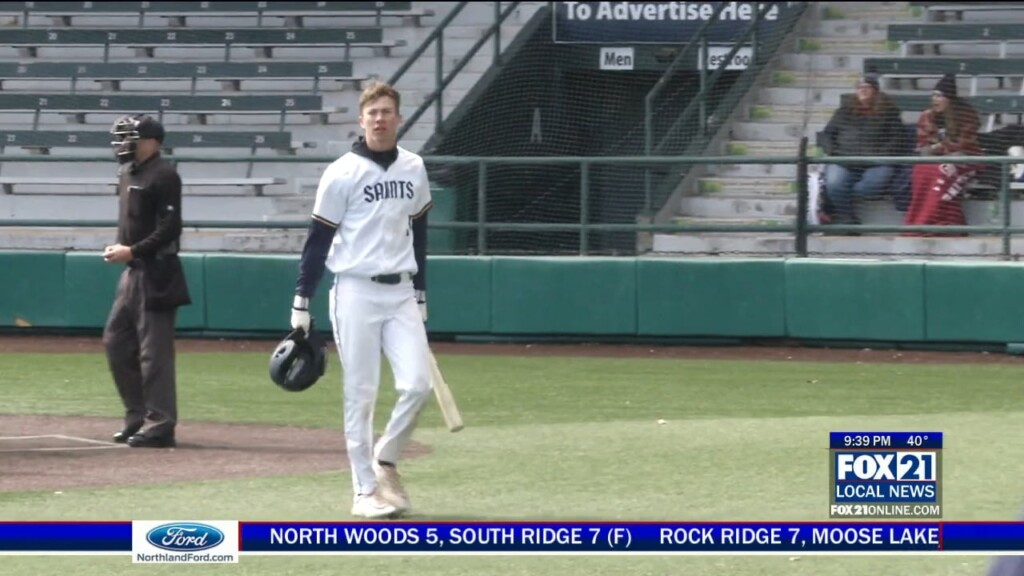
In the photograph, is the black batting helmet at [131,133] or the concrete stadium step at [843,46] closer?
the black batting helmet at [131,133]

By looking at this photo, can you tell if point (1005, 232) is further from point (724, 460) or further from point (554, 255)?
point (724, 460)

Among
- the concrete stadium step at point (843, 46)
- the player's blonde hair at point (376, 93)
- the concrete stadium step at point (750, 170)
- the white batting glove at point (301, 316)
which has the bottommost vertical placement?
the white batting glove at point (301, 316)

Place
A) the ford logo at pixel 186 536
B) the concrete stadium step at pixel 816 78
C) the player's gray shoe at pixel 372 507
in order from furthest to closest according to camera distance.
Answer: the concrete stadium step at pixel 816 78 → the player's gray shoe at pixel 372 507 → the ford logo at pixel 186 536

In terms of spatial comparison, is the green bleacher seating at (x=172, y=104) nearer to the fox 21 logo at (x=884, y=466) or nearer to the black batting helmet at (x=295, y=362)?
the black batting helmet at (x=295, y=362)

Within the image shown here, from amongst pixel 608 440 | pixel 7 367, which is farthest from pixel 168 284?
pixel 7 367

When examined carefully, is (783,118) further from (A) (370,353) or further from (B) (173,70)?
(A) (370,353)

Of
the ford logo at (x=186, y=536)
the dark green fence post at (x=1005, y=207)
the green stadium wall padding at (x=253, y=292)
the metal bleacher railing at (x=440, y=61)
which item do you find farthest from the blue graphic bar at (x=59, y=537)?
the metal bleacher railing at (x=440, y=61)

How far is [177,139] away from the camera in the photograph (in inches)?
807

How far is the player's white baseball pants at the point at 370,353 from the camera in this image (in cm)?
773

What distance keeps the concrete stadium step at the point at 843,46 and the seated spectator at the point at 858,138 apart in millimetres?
2716

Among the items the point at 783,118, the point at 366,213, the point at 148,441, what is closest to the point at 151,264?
the point at 148,441

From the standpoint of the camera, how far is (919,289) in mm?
15406

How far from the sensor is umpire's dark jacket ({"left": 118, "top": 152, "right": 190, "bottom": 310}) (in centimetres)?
1005

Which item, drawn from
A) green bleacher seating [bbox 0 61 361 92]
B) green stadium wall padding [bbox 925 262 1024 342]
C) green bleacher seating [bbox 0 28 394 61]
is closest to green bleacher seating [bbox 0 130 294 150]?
green bleacher seating [bbox 0 61 361 92]
